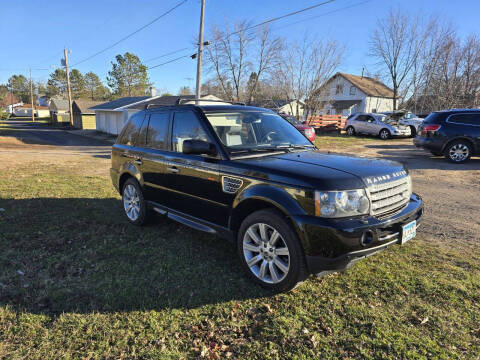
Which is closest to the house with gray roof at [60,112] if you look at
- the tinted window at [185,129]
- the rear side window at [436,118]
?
the rear side window at [436,118]

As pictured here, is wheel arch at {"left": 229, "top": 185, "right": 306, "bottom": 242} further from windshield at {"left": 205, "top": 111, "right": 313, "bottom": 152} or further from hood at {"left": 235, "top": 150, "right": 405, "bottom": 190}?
windshield at {"left": 205, "top": 111, "right": 313, "bottom": 152}

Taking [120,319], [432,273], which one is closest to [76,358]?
[120,319]

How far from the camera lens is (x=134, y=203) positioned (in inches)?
202

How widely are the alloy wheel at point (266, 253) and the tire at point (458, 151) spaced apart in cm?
1022

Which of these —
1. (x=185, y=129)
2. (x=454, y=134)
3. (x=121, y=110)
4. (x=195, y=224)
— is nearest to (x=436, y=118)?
(x=454, y=134)

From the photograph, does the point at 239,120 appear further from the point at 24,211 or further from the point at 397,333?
the point at 24,211

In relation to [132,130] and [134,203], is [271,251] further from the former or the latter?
[132,130]

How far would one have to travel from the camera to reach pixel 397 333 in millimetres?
2650

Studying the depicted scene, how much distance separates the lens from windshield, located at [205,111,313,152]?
149 inches

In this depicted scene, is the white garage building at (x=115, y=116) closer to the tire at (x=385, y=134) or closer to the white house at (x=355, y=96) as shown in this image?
the tire at (x=385, y=134)

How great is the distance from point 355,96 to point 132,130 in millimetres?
49039

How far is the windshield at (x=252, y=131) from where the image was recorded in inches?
149

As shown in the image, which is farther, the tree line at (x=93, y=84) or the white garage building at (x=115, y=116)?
the tree line at (x=93, y=84)

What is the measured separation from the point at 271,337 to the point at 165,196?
2454 millimetres
